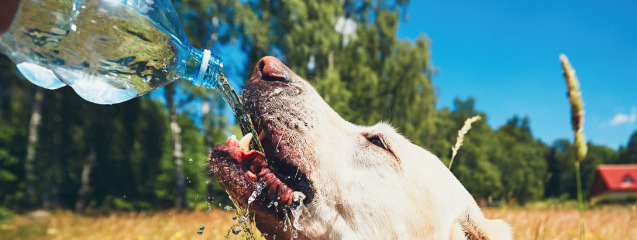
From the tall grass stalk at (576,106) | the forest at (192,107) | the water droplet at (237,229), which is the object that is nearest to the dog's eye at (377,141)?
the water droplet at (237,229)

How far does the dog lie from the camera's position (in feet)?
8.05

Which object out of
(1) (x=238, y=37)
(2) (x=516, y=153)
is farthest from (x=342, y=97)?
(2) (x=516, y=153)

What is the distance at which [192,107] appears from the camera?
1712cm

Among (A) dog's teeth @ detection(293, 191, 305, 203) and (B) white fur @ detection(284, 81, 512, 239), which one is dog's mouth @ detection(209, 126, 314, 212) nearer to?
(A) dog's teeth @ detection(293, 191, 305, 203)

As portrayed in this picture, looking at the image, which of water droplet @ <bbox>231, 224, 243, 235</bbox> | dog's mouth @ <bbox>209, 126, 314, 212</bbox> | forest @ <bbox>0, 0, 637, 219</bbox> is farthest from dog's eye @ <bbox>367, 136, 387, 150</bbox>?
forest @ <bbox>0, 0, 637, 219</bbox>

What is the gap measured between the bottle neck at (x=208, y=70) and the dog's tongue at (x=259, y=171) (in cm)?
44

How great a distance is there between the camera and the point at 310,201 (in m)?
2.50

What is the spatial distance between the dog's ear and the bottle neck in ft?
6.31

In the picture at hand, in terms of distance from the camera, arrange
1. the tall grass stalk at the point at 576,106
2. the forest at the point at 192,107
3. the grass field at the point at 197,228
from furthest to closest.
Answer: the forest at the point at 192,107 → the grass field at the point at 197,228 → the tall grass stalk at the point at 576,106

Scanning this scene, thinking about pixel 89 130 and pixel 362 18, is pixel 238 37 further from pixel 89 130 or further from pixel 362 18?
pixel 89 130

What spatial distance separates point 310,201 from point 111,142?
81.8 feet

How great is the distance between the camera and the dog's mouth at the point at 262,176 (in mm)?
2389

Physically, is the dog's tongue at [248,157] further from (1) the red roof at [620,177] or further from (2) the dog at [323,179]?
(1) the red roof at [620,177]

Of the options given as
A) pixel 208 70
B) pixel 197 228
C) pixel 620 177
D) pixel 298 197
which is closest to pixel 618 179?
pixel 620 177
